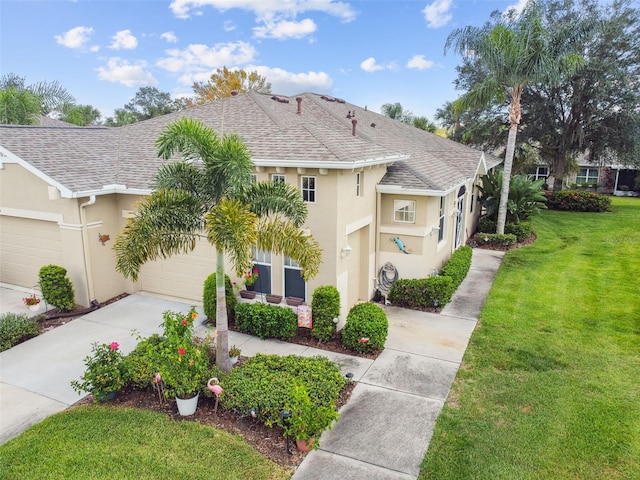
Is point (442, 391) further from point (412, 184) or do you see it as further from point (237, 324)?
point (412, 184)

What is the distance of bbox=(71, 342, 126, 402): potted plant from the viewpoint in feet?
24.6

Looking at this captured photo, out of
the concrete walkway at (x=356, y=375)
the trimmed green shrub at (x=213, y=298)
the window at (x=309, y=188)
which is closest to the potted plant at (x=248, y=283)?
the trimmed green shrub at (x=213, y=298)

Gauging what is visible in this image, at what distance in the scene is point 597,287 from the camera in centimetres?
1414

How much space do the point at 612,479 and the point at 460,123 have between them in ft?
102

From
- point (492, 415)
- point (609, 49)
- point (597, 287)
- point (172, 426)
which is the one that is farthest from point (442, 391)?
point (609, 49)

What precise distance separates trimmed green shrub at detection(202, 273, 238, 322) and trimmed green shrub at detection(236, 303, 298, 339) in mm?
533

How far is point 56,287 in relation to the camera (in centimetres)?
1152

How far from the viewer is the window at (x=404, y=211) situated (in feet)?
42.0

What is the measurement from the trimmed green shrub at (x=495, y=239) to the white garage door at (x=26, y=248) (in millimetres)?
16589

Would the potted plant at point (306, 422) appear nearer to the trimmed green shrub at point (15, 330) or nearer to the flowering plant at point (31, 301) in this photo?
the trimmed green shrub at point (15, 330)

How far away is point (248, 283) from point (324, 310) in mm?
2510

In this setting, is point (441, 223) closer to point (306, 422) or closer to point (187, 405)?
point (306, 422)

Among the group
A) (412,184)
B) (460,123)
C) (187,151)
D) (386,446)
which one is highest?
(460,123)

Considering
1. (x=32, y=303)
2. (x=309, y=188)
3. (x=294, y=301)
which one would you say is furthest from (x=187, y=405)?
(x=32, y=303)
